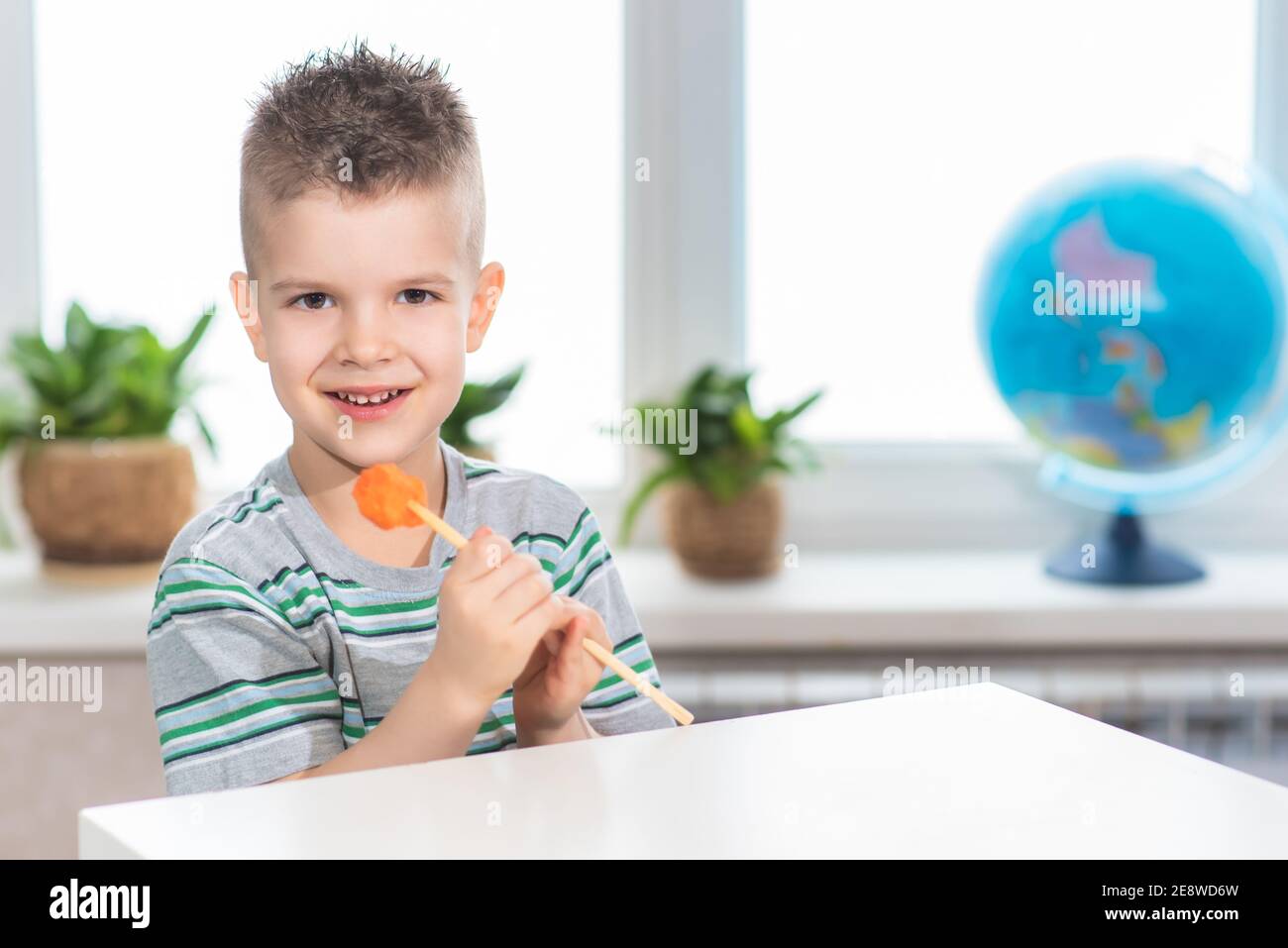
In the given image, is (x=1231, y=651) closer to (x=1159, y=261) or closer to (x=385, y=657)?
(x=1159, y=261)

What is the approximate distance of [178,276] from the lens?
169 centimetres

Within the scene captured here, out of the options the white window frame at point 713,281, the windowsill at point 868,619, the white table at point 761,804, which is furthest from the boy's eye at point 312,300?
the white window frame at point 713,281

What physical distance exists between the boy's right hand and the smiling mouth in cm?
15

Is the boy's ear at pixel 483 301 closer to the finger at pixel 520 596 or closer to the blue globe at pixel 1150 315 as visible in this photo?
the finger at pixel 520 596

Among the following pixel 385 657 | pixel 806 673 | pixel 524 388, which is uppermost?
pixel 524 388

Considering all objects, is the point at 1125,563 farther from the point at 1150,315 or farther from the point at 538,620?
the point at 538,620

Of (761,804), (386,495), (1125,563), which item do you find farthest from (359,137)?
(1125,563)

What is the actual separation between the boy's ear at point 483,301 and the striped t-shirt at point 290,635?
0.26 ft

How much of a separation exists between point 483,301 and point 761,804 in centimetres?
46

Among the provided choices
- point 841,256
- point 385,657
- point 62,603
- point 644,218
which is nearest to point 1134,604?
point 841,256

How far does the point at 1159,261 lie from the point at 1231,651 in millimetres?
391

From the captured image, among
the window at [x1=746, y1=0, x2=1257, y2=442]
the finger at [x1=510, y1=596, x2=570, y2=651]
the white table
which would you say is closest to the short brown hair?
the finger at [x1=510, y1=596, x2=570, y2=651]

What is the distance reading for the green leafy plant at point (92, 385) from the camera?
1.48 m

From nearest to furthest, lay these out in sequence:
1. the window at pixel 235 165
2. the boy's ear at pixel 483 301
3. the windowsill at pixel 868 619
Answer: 1. the boy's ear at pixel 483 301
2. the windowsill at pixel 868 619
3. the window at pixel 235 165
